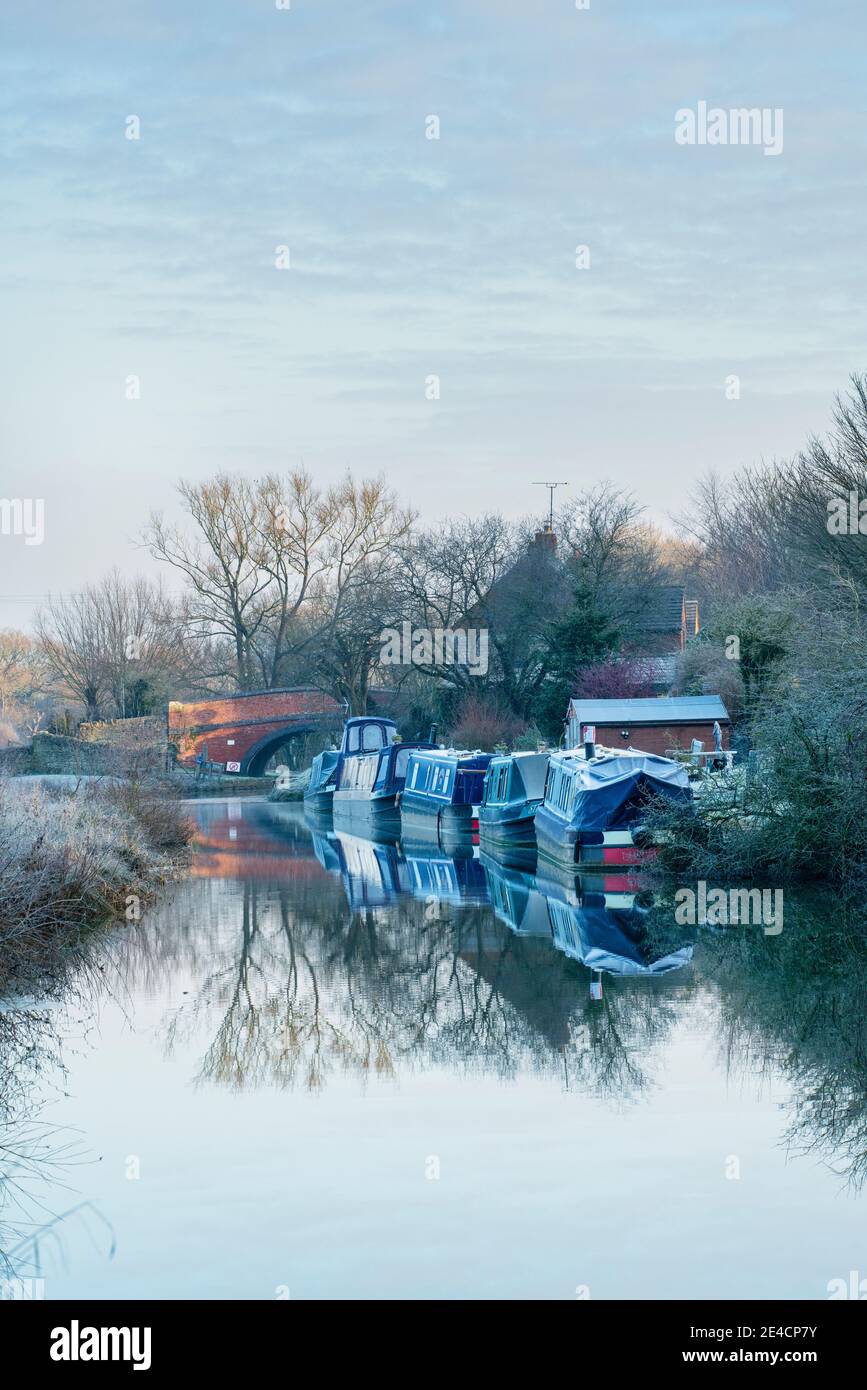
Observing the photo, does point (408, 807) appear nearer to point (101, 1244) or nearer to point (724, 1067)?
point (724, 1067)

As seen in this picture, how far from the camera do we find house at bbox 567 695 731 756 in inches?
1102

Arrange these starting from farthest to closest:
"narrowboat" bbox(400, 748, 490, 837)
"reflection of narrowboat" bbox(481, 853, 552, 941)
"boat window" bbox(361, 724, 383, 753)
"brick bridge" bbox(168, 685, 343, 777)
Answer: "brick bridge" bbox(168, 685, 343, 777) < "boat window" bbox(361, 724, 383, 753) < "narrowboat" bbox(400, 748, 490, 837) < "reflection of narrowboat" bbox(481, 853, 552, 941)

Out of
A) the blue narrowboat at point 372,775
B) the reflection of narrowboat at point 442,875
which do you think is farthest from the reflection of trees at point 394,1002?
the blue narrowboat at point 372,775

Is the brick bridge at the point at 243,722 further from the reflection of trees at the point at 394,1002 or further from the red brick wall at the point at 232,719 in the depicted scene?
the reflection of trees at the point at 394,1002

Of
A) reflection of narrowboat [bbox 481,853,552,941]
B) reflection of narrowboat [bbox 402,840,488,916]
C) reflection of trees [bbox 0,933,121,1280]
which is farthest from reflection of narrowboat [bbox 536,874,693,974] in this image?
reflection of trees [bbox 0,933,121,1280]

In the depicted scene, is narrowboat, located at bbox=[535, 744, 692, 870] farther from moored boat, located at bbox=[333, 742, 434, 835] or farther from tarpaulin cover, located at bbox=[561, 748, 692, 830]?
moored boat, located at bbox=[333, 742, 434, 835]

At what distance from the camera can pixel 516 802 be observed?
26.7 meters

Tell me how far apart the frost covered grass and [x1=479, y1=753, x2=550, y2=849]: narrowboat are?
20.6 feet

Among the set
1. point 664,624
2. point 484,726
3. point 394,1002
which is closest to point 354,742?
point 484,726

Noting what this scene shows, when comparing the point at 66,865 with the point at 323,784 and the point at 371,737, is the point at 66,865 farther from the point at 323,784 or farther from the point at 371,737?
the point at 323,784

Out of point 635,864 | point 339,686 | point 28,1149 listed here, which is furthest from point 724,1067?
point 339,686

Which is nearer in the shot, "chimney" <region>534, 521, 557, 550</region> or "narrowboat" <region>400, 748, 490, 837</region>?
"narrowboat" <region>400, 748, 490, 837</region>

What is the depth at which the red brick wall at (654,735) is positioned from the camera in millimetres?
28000
